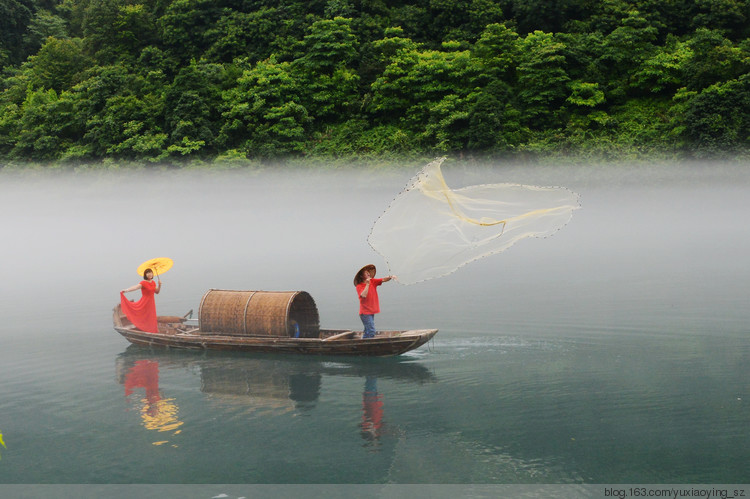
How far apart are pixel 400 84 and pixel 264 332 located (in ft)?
93.2

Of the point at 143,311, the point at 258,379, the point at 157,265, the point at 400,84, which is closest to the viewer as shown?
the point at 258,379

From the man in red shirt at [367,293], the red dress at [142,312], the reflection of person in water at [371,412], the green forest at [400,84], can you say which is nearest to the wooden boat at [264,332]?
the red dress at [142,312]

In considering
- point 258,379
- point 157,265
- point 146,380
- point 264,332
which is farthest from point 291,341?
point 157,265

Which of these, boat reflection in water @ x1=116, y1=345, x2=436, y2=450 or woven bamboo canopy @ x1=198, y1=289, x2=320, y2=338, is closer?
boat reflection in water @ x1=116, y1=345, x2=436, y2=450

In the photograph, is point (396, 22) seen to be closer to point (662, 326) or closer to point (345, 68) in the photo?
point (345, 68)

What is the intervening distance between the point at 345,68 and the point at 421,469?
38.4 m

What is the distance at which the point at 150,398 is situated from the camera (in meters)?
13.6

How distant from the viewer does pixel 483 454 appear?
32.7ft

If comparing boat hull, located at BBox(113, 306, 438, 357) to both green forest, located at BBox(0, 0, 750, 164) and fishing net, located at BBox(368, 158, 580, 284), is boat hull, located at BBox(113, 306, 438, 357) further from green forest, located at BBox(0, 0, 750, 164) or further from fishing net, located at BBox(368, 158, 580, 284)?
green forest, located at BBox(0, 0, 750, 164)

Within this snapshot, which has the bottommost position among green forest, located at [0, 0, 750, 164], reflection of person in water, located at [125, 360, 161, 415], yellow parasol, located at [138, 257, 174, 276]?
reflection of person in water, located at [125, 360, 161, 415]

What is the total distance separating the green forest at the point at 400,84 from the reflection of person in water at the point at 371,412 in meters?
27.4

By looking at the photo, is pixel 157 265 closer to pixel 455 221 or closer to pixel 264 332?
pixel 264 332

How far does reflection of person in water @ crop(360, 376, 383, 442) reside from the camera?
1092 cm

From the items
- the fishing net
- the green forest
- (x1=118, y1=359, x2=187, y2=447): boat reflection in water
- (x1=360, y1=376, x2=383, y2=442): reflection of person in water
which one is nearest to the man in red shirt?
(x1=360, y1=376, x2=383, y2=442): reflection of person in water
